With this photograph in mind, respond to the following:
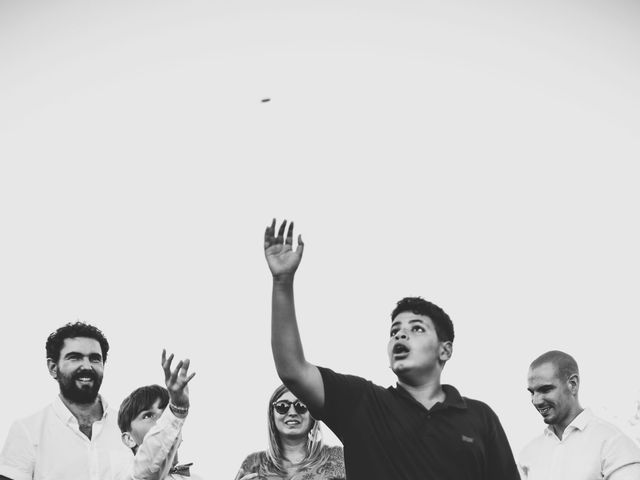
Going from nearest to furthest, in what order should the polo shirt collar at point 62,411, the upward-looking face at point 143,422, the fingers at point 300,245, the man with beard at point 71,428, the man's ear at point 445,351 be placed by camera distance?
the fingers at point 300,245 → the man's ear at point 445,351 → the man with beard at point 71,428 → the polo shirt collar at point 62,411 → the upward-looking face at point 143,422

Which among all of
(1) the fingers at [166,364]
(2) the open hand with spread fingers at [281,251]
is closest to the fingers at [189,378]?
(1) the fingers at [166,364]

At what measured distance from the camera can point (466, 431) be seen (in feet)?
14.8

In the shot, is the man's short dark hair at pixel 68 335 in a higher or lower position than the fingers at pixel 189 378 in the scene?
higher

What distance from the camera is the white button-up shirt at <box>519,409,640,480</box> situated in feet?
23.3

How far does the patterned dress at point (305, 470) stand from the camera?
253 inches

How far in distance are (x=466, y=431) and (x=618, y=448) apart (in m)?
3.25

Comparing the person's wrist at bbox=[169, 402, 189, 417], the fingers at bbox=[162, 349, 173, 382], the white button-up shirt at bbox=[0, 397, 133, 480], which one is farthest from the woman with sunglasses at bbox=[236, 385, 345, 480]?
the fingers at bbox=[162, 349, 173, 382]

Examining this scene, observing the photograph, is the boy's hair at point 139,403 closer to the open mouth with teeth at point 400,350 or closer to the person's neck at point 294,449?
the person's neck at point 294,449

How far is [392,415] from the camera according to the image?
447cm

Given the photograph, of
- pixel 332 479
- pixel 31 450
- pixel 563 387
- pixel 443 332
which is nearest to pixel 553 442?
pixel 563 387

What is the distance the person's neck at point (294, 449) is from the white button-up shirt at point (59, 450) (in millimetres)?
1168

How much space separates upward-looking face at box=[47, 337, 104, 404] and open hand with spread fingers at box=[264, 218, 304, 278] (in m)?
3.11

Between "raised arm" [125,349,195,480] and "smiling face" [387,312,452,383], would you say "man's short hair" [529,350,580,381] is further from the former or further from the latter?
"raised arm" [125,349,195,480]

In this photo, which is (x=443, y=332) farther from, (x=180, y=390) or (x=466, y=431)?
(x=180, y=390)
